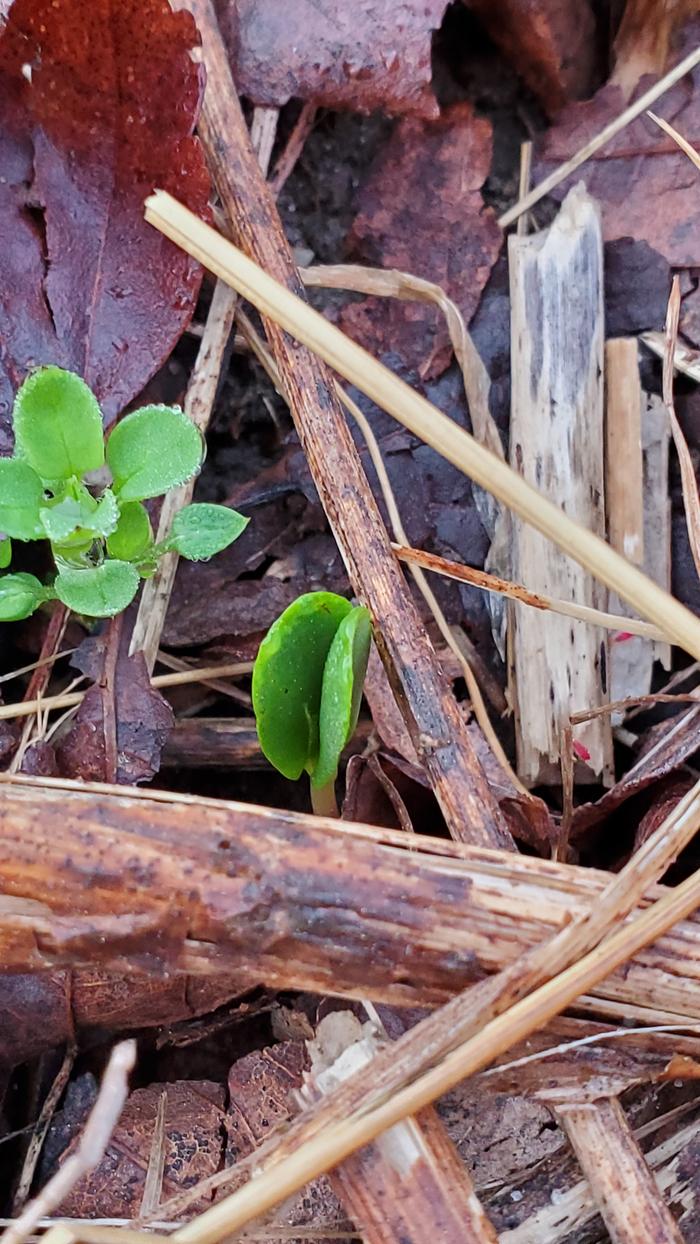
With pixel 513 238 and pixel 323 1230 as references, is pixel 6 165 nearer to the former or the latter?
pixel 513 238

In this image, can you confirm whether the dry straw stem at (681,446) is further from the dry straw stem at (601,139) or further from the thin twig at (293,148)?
the thin twig at (293,148)

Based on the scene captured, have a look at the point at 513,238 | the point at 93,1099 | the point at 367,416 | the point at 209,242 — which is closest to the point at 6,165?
the point at 209,242

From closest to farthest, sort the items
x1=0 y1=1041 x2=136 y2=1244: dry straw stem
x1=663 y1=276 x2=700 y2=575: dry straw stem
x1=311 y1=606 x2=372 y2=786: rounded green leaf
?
x1=0 y1=1041 x2=136 y2=1244: dry straw stem < x1=311 y1=606 x2=372 y2=786: rounded green leaf < x1=663 y1=276 x2=700 y2=575: dry straw stem

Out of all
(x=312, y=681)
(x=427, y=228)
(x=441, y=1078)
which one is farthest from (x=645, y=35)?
(x=441, y=1078)

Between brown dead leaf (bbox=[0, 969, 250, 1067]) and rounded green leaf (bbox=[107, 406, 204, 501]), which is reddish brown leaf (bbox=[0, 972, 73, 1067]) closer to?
brown dead leaf (bbox=[0, 969, 250, 1067])

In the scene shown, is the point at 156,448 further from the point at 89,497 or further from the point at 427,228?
the point at 427,228

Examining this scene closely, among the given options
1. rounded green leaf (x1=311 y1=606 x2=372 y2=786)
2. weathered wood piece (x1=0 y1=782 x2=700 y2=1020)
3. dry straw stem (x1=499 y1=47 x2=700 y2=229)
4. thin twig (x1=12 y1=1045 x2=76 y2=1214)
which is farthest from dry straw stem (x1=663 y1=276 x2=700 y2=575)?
thin twig (x1=12 y1=1045 x2=76 y2=1214)

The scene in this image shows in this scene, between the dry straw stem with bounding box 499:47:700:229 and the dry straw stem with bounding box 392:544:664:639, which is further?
the dry straw stem with bounding box 499:47:700:229

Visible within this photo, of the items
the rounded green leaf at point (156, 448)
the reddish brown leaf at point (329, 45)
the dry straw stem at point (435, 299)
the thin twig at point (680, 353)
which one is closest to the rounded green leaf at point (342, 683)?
the rounded green leaf at point (156, 448)
